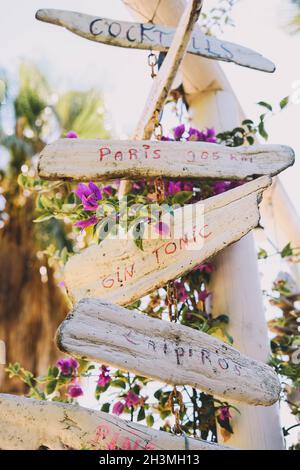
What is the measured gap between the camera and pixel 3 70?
3.96m

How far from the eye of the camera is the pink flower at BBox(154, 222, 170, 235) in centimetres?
107

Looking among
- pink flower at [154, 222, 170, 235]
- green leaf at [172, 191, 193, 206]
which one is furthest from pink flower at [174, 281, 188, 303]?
pink flower at [154, 222, 170, 235]

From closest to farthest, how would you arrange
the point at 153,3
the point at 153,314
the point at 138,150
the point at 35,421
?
the point at 35,421
the point at 138,150
the point at 153,314
the point at 153,3

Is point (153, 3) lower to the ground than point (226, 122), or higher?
higher

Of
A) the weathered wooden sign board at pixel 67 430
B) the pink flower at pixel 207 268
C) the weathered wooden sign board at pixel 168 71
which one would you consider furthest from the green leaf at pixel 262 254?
the weathered wooden sign board at pixel 67 430

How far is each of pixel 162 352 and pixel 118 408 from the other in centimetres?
55

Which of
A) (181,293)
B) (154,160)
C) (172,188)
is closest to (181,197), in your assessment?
(154,160)

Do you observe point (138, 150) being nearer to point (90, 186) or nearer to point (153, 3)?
point (90, 186)

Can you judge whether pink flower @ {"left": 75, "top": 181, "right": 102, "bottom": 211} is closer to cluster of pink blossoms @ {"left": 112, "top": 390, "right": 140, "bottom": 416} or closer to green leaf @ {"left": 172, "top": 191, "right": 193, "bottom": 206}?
green leaf @ {"left": 172, "top": 191, "right": 193, "bottom": 206}

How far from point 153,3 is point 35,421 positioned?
1264 mm

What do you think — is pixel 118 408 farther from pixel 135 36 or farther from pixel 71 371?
pixel 135 36

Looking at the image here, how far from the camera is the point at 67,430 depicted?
854 mm

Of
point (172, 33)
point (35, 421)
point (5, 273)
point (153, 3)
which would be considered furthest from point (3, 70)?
point (35, 421)

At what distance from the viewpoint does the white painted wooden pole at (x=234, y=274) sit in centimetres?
137
